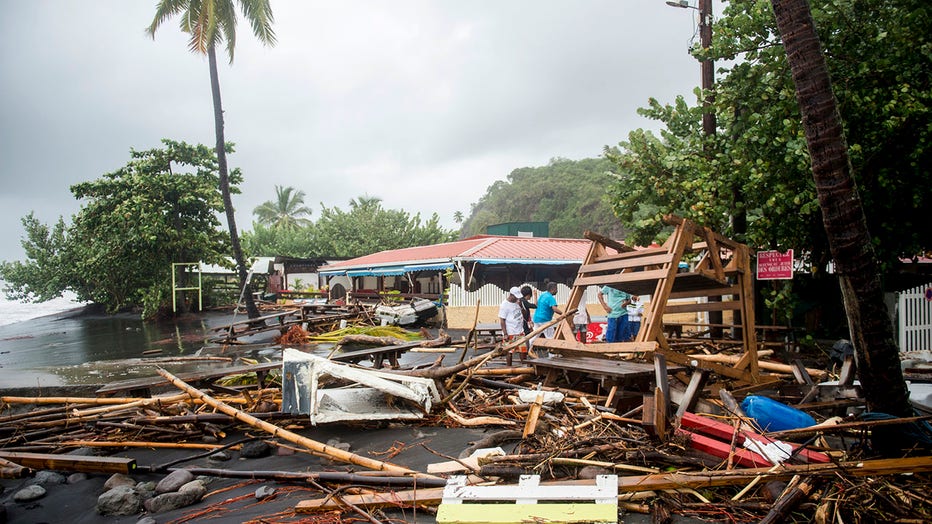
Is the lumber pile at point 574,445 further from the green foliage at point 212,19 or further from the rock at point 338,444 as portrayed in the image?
the green foliage at point 212,19

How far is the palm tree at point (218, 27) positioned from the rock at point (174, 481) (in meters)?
17.0

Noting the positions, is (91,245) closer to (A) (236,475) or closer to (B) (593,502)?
(A) (236,475)

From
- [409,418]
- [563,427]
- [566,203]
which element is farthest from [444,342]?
[566,203]

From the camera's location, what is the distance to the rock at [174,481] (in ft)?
16.2

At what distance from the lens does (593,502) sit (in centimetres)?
394

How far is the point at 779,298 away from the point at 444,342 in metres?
6.04

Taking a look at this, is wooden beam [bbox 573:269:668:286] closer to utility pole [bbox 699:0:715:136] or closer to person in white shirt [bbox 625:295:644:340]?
person in white shirt [bbox 625:295:644:340]

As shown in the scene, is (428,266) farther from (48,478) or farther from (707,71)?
(48,478)

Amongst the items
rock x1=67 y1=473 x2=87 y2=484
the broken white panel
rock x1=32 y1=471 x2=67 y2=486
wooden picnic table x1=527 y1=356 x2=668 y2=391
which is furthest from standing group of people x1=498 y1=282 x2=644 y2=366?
rock x1=32 y1=471 x2=67 y2=486

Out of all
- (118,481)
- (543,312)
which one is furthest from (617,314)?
(118,481)

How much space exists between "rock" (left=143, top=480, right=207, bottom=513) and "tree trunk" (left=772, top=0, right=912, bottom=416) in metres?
5.71

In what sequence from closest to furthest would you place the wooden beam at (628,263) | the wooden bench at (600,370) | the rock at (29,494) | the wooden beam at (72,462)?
the rock at (29,494) → the wooden beam at (72,462) → the wooden bench at (600,370) → the wooden beam at (628,263)

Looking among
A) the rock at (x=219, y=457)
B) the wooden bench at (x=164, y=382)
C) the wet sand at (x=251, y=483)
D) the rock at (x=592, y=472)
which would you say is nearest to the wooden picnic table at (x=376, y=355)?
the wooden bench at (x=164, y=382)

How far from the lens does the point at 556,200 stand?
187ft
